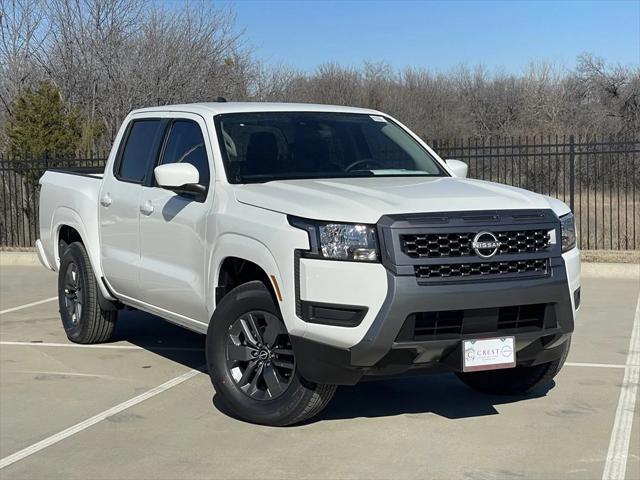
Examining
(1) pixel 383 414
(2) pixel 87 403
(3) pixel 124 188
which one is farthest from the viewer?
(3) pixel 124 188

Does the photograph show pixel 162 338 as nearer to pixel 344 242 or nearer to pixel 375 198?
pixel 375 198

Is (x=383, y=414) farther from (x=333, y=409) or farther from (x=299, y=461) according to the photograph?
(x=299, y=461)

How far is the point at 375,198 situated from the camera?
5.10 meters

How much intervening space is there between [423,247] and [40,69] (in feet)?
81.4

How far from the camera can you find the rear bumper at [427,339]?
15.5ft

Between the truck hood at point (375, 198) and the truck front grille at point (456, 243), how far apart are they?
159 millimetres

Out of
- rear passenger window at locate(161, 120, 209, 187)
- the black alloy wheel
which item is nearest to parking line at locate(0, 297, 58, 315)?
rear passenger window at locate(161, 120, 209, 187)

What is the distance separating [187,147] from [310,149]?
90 centimetres

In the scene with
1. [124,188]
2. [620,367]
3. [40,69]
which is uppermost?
[40,69]

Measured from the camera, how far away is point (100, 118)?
85.3 ft

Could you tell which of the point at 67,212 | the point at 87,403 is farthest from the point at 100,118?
the point at 87,403

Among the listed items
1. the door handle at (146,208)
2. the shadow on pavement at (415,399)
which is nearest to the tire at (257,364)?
the shadow on pavement at (415,399)

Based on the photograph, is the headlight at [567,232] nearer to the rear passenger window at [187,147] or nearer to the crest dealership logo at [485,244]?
the crest dealership logo at [485,244]

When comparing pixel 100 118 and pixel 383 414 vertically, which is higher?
pixel 100 118
